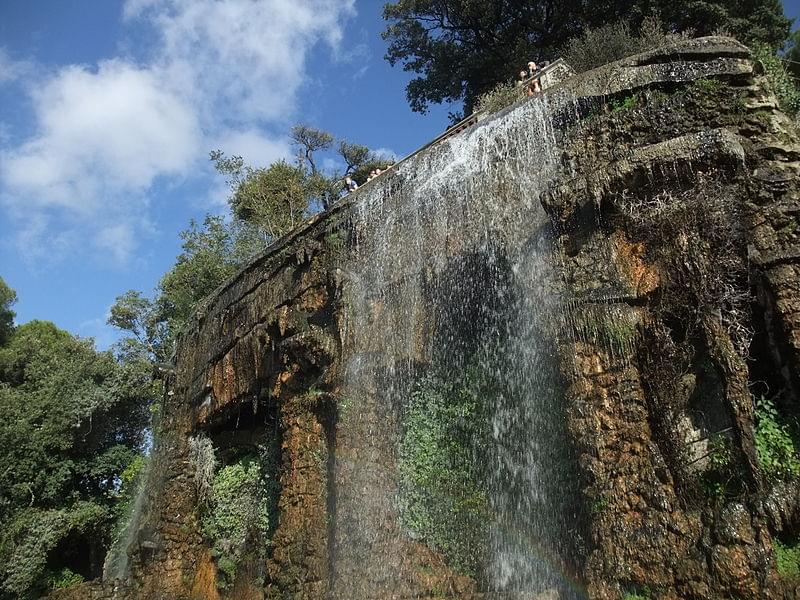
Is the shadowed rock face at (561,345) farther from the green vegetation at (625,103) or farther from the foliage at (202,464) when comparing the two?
the foliage at (202,464)

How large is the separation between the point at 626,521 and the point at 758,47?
9.96 meters

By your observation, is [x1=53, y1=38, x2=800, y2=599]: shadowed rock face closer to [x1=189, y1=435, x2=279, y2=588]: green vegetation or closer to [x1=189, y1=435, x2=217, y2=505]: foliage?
[x1=189, y1=435, x2=279, y2=588]: green vegetation

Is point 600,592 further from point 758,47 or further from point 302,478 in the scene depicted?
point 758,47

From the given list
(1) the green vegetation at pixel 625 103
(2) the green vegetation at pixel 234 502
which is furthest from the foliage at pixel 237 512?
(1) the green vegetation at pixel 625 103

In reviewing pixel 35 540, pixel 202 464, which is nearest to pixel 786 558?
pixel 202 464

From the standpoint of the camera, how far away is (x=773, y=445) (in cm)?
648

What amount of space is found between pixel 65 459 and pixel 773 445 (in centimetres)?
1980

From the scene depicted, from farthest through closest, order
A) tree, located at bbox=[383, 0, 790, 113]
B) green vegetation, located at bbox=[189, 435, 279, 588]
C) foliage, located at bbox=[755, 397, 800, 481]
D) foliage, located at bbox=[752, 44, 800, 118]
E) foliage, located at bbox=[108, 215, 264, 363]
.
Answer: foliage, located at bbox=[108, 215, 264, 363] < tree, located at bbox=[383, 0, 790, 113] < green vegetation, located at bbox=[189, 435, 279, 588] < foliage, located at bbox=[752, 44, 800, 118] < foliage, located at bbox=[755, 397, 800, 481]

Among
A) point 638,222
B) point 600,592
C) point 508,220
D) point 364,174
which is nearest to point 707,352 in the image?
point 638,222

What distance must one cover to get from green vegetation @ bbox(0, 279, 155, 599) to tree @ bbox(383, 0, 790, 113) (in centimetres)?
1418

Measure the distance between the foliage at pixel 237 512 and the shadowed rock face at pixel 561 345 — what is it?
1.21 ft

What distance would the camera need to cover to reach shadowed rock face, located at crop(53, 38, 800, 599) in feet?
20.6

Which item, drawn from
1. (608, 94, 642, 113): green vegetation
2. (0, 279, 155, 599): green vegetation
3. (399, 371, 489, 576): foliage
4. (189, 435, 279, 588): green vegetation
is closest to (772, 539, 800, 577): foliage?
(399, 371, 489, 576): foliage

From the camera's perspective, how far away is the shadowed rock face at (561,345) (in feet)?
20.6
